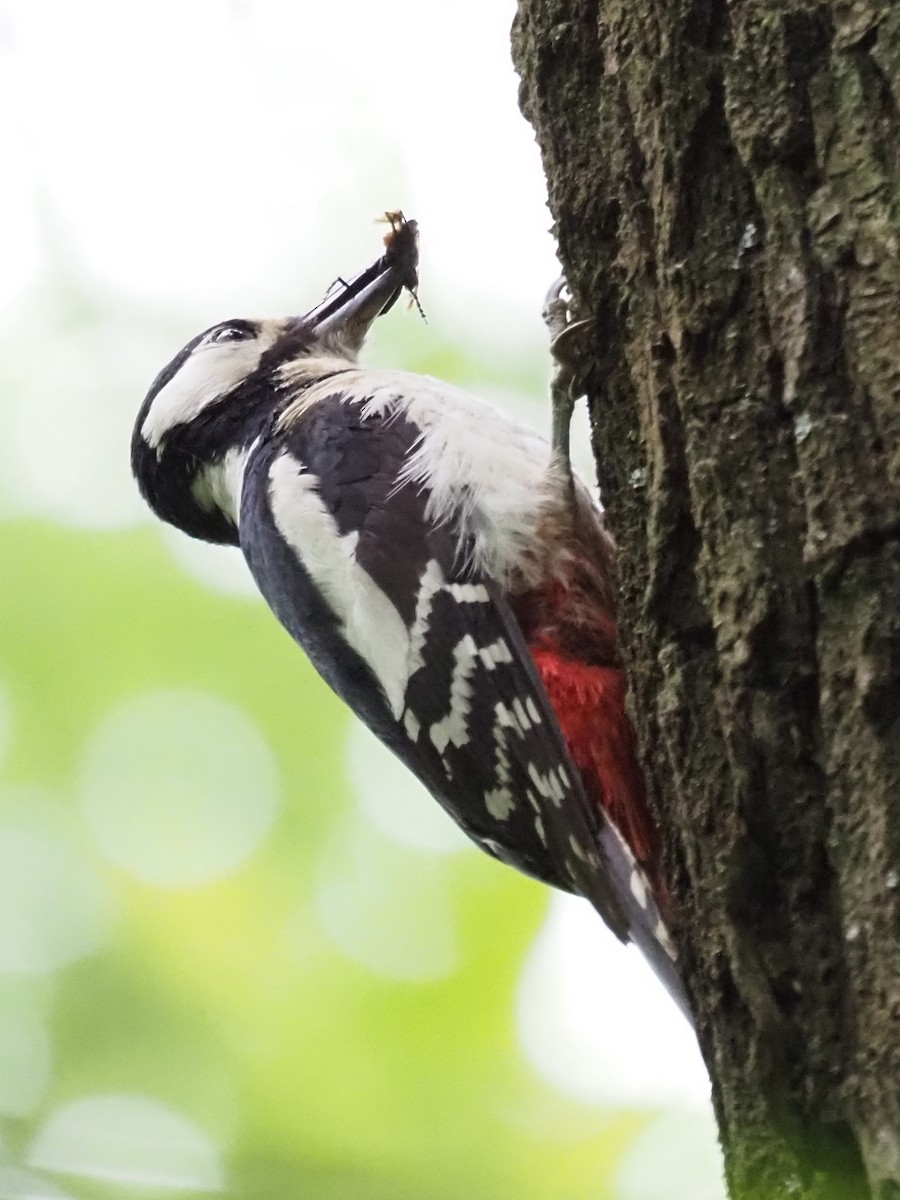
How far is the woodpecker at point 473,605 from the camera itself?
5.55 ft

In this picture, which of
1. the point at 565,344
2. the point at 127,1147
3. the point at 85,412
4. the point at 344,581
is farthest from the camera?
the point at 85,412

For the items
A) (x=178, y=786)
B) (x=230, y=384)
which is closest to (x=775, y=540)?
(x=230, y=384)

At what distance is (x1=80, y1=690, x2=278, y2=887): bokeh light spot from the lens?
2496mm

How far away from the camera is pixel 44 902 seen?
2176 mm

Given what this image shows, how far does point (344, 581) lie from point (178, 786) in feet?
3.31

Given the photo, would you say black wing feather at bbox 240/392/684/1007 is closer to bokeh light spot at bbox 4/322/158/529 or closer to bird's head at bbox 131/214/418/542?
bird's head at bbox 131/214/418/542

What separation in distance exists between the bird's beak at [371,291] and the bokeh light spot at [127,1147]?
5.36ft

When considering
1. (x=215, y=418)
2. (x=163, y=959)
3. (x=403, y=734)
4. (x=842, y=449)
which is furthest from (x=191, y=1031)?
(x=842, y=449)

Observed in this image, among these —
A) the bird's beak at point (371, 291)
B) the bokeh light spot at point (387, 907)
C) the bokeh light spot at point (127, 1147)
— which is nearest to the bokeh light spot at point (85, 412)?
the bird's beak at point (371, 291)

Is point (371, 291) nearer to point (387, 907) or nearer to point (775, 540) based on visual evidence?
point (387, 907)

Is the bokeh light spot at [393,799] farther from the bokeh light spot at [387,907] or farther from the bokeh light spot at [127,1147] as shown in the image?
the bokeh light spot at [127,1147]

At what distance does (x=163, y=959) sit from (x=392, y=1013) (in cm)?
40

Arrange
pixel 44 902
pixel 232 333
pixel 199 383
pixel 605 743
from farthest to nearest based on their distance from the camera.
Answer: pixel 232 333, pixel 199 383, pixel 44 902, pixel 605 743

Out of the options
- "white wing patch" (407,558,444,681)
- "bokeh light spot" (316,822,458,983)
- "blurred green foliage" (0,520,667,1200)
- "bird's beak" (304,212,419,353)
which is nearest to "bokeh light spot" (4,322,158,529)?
"blurred green foliage" (0,520,667,1200)
